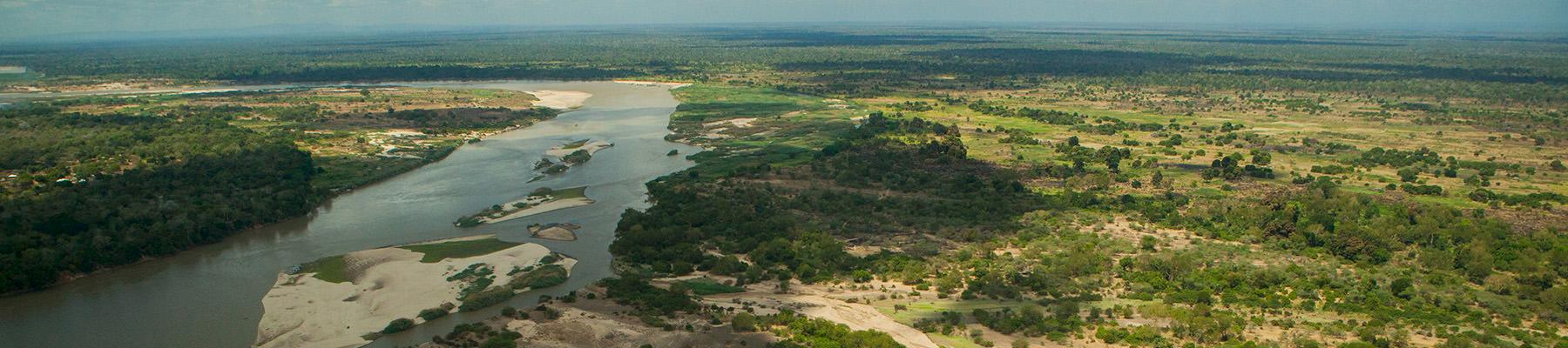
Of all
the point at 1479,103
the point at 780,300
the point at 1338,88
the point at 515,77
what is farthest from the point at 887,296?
the point at 515,77

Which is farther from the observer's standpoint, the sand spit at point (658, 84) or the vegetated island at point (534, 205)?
the sand spit at point (658, 84)

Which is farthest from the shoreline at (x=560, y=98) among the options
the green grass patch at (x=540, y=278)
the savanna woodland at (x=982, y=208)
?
the green grass patch at (x=540, y=278)

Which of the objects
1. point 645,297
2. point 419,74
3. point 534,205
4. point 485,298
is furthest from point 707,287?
point 419,74

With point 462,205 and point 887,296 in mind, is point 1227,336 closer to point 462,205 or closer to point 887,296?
point 887,296

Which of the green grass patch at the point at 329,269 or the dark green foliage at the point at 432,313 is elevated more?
the green grass patch at the point at 329,269

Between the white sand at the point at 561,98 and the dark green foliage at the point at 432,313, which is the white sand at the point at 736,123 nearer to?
the white sand at the point at 561,98

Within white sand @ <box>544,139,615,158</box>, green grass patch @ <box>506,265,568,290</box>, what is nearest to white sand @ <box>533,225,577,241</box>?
green grass patch @ <box>506,265,568,290</box>
